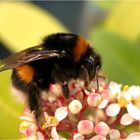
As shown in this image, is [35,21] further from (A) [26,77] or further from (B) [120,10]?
(A) [26,77]

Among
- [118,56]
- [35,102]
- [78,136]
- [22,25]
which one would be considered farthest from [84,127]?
[22,25]

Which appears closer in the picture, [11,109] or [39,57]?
[39,57]

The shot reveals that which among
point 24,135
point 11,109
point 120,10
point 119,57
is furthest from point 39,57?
point 120,10

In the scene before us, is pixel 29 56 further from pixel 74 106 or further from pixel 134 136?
pixel 134 136

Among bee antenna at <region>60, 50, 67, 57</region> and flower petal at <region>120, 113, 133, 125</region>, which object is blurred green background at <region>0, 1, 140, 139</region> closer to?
bee antenna at <region>60, 50, 67, 57</region>

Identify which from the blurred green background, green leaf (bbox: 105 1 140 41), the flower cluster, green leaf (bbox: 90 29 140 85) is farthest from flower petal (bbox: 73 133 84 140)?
green leaf (bbox: 105 1 140 41)

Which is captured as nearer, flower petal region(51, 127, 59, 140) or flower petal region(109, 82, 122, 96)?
flower petal region(51, 127, 59, 140)

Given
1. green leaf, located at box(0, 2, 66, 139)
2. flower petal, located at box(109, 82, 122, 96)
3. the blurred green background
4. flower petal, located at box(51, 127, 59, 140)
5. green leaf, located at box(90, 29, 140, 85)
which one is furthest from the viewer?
green leaf, located at box(0, 2, 66, 139)
